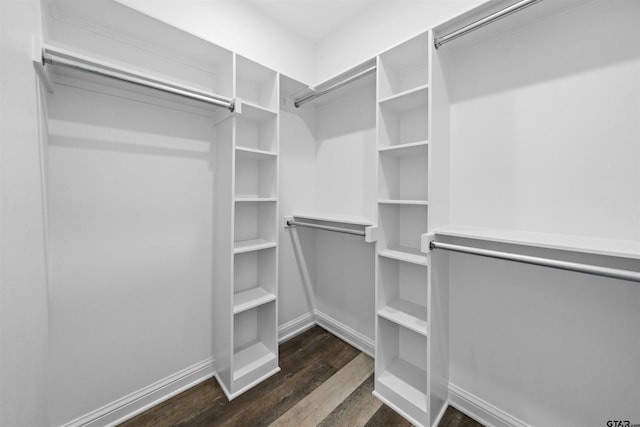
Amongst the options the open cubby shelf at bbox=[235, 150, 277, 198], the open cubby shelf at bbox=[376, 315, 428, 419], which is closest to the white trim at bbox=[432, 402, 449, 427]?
the open cubby shelf at bbox=[376, 315, 428, 419]

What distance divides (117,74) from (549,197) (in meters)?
2.34

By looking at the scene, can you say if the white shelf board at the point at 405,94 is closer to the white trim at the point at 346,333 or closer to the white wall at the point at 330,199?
the white wall at the point at 330,199

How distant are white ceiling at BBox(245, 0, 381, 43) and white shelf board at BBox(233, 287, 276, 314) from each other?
8.07ft

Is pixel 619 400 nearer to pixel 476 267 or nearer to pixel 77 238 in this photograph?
pixel 476 267

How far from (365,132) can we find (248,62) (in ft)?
3.52

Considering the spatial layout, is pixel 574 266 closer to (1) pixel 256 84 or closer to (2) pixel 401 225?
(2) pixel 401 225

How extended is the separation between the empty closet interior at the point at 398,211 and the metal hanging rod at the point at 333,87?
0.17 feet

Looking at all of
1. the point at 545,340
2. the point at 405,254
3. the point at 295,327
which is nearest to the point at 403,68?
the point at 405,254

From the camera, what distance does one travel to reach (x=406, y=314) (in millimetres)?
1634

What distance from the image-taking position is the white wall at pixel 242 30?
164cm

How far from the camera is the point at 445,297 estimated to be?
5.14 feet

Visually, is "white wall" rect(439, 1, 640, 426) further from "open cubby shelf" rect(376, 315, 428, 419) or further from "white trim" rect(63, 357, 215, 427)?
"white trim" rect(63, 357, 215, 427)

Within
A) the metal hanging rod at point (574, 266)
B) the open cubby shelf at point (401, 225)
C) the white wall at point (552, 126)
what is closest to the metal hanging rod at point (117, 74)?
the open cubby shelf at point (401, 225)

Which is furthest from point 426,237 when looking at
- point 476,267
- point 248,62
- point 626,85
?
point 248,62
